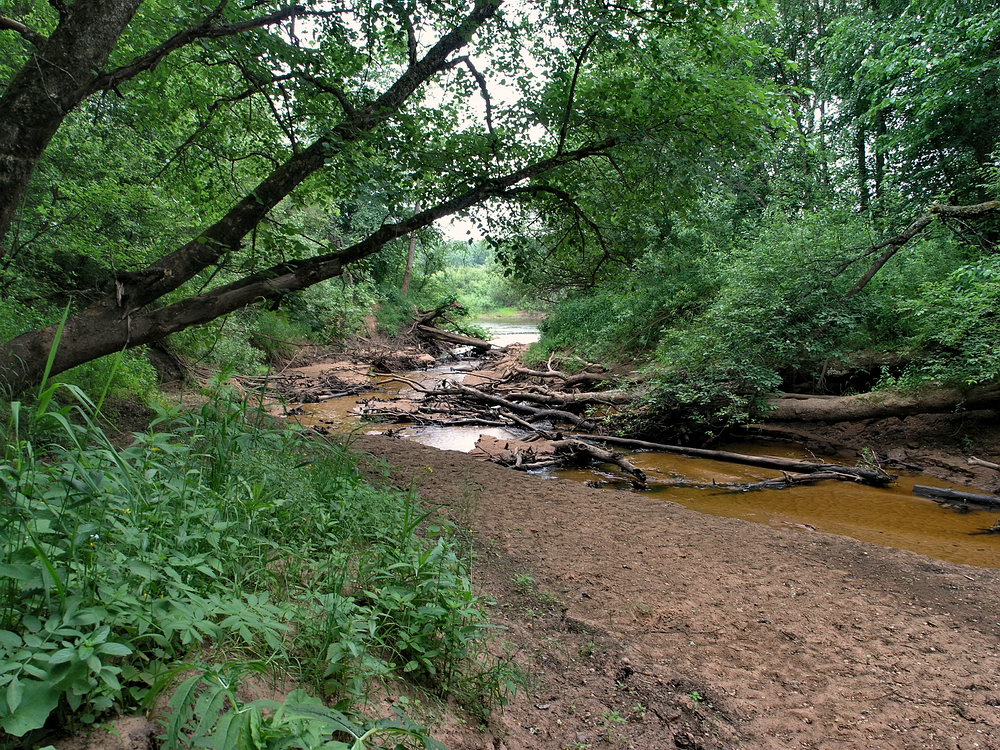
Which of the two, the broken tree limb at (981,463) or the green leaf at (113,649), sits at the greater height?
the green leaf at (113,649)

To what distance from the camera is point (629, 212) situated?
6.32 metres

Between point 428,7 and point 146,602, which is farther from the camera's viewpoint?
point 428,7

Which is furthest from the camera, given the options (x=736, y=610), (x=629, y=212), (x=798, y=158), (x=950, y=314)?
(x=798, y=158)

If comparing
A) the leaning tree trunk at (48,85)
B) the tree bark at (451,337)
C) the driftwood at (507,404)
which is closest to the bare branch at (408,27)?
the leaning tree trunk at (48,85)

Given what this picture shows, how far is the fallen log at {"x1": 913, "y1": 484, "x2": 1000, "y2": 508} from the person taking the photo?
6.78 metres

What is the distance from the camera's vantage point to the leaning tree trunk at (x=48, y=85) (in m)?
3.50

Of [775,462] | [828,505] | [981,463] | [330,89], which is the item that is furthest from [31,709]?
[981,463]

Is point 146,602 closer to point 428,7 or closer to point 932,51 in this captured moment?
point 428,7

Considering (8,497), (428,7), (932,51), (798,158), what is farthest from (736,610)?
(798,158)

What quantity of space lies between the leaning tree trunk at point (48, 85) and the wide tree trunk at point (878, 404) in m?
10.0

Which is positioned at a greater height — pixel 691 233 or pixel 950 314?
pixel 691 233

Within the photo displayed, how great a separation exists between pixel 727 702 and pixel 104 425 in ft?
21.3

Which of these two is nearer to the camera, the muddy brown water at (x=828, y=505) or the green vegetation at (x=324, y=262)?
the green vegetation at (x=324, y=262)

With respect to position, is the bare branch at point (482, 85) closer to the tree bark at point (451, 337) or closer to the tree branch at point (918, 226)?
the tree branch at point (918, 226)
